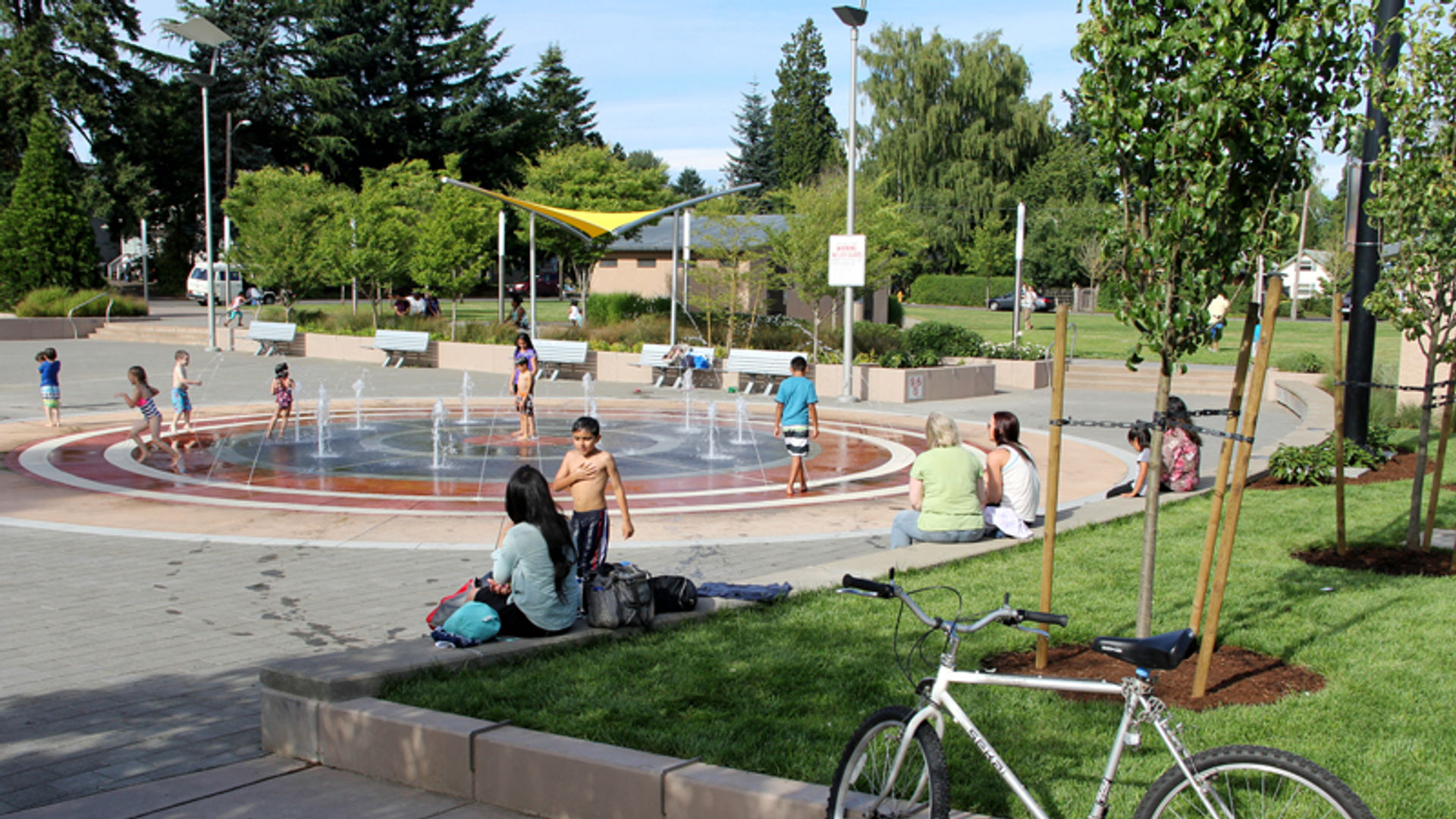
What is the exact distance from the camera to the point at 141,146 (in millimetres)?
62156

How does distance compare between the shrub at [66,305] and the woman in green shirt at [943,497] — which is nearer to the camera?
the woman in green shirt at [943,497]

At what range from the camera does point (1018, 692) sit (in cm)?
552

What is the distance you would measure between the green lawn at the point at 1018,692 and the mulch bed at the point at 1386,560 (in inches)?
11.6

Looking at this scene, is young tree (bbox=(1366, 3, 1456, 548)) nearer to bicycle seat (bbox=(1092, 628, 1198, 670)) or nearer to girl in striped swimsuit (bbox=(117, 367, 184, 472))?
bicycle seat (bbox=(1092, 628, 1198, 670))

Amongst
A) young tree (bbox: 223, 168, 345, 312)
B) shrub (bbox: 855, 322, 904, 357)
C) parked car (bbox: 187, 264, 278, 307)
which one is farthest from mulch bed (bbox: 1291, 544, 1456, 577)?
parked car (bbox: 187, 264, 278, 307)

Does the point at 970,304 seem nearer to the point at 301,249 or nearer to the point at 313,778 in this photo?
the point at 301,249

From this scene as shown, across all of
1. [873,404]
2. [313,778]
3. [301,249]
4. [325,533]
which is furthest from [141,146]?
[313,778]

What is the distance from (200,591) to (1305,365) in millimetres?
25205

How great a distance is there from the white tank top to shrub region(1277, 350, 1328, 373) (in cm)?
1980

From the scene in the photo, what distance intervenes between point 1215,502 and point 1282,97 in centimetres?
182

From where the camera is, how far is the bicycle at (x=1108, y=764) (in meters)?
3.27

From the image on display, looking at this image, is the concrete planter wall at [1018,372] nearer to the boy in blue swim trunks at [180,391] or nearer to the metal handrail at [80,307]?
the boy in blue swim trunks at [180,391]

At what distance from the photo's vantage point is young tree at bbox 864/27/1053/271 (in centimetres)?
6069

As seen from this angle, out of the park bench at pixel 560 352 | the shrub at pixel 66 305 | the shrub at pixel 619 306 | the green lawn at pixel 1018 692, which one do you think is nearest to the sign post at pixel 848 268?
the park bench at pixel 560 352
